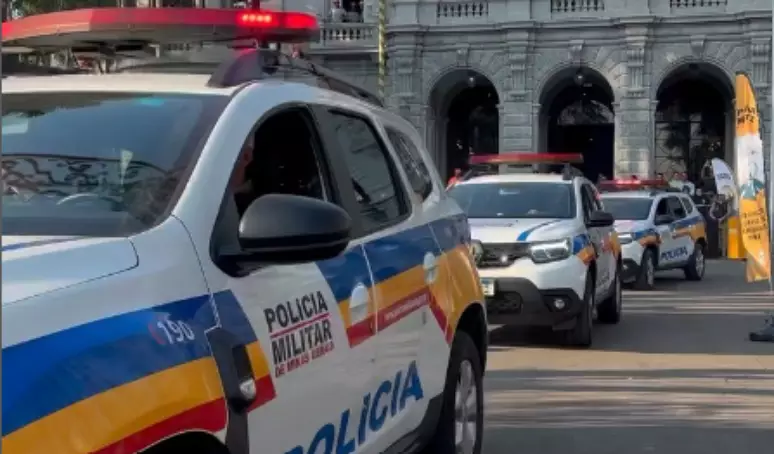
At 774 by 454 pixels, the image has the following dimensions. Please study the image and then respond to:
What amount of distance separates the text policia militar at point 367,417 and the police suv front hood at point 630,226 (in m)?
12.7

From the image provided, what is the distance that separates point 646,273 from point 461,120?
20.8 meters

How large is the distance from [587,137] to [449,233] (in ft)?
109

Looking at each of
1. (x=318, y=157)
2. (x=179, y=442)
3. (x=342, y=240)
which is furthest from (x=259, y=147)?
(x=179, y=442)

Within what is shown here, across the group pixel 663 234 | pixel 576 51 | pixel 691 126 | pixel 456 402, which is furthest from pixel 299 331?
pixel 691 126

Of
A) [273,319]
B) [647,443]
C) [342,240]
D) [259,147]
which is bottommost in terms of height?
[647,443]

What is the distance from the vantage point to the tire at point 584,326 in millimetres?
10438

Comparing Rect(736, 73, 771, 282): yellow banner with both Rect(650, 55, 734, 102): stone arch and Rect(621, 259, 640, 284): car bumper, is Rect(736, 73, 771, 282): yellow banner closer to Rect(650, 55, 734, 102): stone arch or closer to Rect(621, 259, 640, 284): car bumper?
Rect(621, 259, 640, 284): car bumper

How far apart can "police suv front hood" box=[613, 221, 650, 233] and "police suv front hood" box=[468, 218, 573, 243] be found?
6.11m

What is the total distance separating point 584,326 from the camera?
414 inches

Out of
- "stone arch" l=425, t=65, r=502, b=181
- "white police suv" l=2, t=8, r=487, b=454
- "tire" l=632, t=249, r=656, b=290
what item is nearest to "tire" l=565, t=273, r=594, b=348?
"white police suv" l=2, t=8, r=487, b=454

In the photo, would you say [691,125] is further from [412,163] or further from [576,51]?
[412,163]

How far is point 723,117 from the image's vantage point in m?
35.7

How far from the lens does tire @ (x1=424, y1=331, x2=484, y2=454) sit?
195 inches

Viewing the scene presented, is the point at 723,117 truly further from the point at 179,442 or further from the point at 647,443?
the point at 179,442
